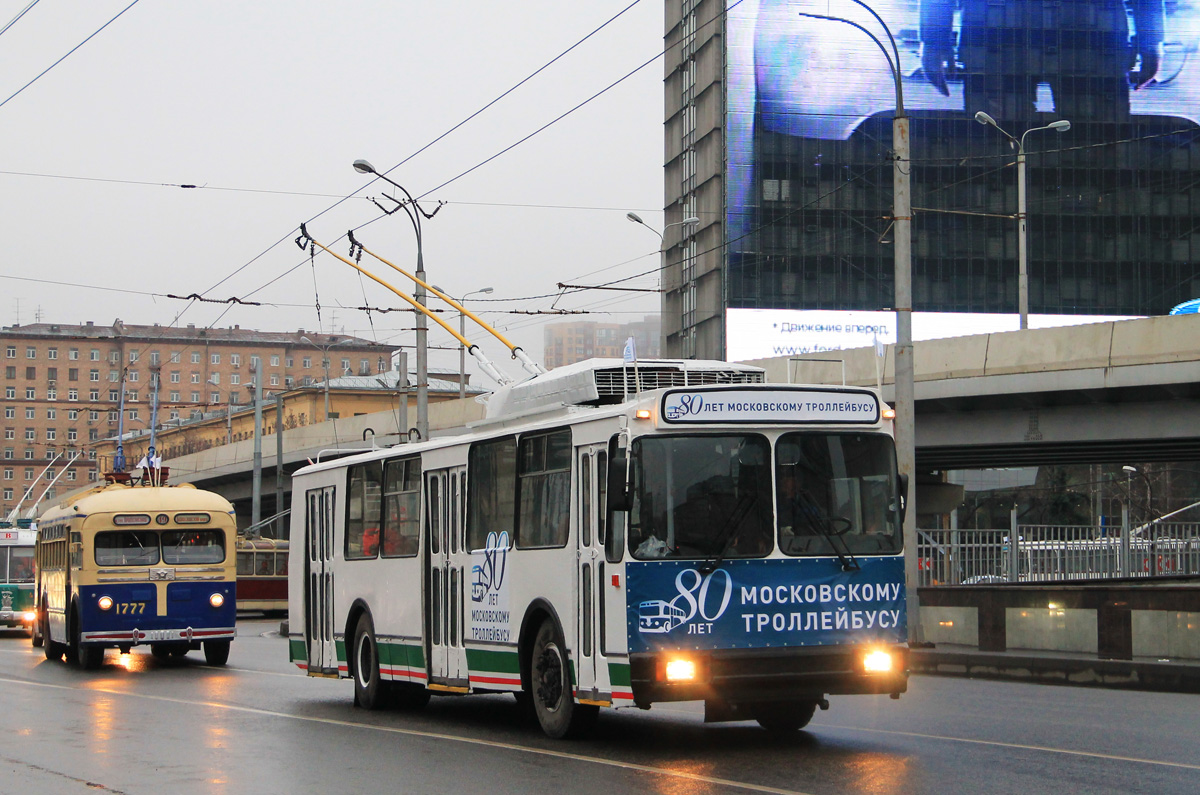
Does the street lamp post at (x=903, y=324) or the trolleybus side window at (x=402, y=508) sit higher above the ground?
the street lamp post at (x=903, y=324)

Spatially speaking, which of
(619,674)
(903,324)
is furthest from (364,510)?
(903,324)

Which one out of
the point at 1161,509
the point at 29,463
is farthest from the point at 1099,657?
the point at 29,463

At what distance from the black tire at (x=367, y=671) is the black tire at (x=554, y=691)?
3324 millimetres

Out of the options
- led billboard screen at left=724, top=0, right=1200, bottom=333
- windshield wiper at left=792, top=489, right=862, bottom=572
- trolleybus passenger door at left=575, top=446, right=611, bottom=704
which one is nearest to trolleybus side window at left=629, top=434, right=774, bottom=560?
windshield wiper at left=792, top=489, right=862, bottom=572

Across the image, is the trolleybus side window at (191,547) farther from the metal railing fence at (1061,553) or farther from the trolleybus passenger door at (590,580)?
the trolleybus passenger door at (590,580)

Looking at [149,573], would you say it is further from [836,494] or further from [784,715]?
[836,494]

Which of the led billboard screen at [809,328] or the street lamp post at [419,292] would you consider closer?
the street lamp post at [419,292]

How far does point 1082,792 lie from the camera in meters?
8.76

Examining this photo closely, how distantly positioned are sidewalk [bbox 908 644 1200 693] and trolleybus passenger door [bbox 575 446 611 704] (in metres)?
8.05

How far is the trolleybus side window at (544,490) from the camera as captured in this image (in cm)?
1175

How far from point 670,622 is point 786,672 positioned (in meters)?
0.86

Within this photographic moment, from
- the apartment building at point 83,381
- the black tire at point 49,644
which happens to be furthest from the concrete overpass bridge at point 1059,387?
the apartment building at point 83,381

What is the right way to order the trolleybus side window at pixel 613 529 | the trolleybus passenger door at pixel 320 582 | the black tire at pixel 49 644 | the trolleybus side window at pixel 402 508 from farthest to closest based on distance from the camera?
1. the black tire at pixel 49 644
2. the trolleybus passenger door at pixel 320 582
3. the trolleybus side window at pixel 402 508
4. the trolleybus side window at pixel 613 529

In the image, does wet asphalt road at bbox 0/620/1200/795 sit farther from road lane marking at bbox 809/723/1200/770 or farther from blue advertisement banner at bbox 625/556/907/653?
blue advertisement banner at bbox 625/556/907/653
